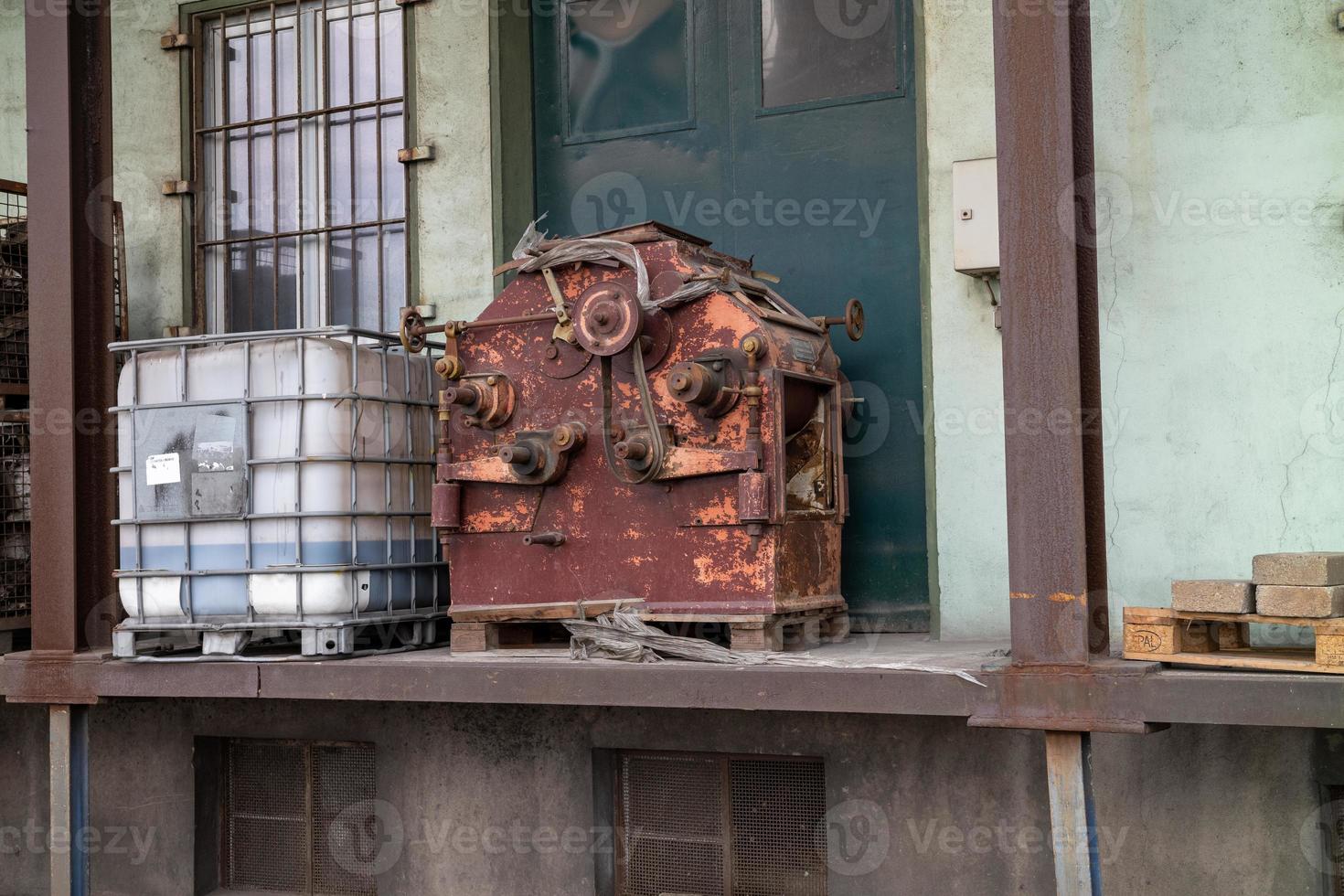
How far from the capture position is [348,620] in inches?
242

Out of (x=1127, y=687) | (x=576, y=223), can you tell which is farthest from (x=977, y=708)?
(x=576, y=223)

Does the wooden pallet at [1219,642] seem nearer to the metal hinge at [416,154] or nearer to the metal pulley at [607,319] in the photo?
the metal pulley at [607,319]

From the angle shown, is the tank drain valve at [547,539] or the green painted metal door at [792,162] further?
the green painted metal door at [792,162]

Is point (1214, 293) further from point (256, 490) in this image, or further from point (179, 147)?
point (179, 147)

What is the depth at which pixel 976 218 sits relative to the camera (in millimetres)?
6379

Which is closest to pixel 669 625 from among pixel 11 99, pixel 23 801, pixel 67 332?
pixel 67 332

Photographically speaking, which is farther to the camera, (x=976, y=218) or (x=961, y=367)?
(x=961, y=367)

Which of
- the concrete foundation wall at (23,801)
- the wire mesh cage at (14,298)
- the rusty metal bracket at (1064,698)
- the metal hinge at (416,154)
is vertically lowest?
the concrete foundation wall at (23,801)

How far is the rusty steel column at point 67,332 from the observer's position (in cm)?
641

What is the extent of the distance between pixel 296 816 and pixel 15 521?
221 centimetres

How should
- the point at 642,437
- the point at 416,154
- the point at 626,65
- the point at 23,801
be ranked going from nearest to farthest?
the point at 642,437 < the point at 626,65 < the point at 416,154 < the point at 23,801

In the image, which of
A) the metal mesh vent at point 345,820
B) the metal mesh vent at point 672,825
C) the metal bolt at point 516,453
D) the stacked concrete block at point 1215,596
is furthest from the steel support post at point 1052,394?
the metal mesh vent at point 345,820

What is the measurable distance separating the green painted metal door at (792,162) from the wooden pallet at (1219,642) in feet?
6.24

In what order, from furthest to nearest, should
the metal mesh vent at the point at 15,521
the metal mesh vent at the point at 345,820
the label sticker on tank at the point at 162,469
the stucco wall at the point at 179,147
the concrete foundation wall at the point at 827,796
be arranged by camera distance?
the stucco wall at the point at 179,147 → the metal mesh vent at the point at 15,521 → the metal mesh vent at the point at 345,820 → the label sticker on tank at the point at 162,469 → the concrete foundation wall at the point at 827,796
